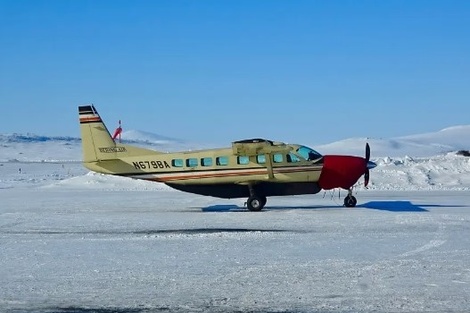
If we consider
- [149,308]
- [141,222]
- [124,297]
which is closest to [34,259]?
[124,297]

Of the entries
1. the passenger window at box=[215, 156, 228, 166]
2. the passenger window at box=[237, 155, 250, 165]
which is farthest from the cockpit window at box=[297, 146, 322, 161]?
the passenger window at box=[215, 156, 228, 166]

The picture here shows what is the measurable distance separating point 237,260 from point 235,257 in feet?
1.19

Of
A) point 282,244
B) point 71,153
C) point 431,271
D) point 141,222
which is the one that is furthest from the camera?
point 71,153

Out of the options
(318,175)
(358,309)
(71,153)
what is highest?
(71,153)

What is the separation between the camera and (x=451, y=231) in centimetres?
1712

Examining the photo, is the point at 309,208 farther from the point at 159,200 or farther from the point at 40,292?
the point at 40,292

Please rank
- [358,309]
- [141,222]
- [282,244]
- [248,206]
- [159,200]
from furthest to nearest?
[159,200], [248,206], [141,222], [282,244], [358,309]

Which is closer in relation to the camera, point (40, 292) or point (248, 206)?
point (40, 292)

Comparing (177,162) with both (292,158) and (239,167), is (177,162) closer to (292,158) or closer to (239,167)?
(239,167)

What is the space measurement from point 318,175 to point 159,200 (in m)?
8.70

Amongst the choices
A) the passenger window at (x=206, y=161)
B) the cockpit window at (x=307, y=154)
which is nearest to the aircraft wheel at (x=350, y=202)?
the cockpit window at (x=307, y=154)

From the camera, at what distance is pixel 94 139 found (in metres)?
25.3

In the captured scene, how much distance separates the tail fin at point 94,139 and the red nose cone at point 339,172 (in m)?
8.19

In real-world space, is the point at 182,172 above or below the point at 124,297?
above
